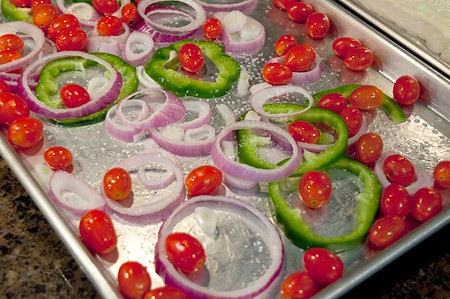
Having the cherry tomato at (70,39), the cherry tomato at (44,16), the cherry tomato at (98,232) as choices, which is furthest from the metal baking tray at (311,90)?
the cherry tomato at (44,16)

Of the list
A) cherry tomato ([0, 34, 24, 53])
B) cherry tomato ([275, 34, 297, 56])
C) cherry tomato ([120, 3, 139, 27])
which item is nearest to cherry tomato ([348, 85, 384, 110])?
cherry tomato ([275, 34, 297, 56])

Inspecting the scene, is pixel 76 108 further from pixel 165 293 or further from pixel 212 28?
pixel 165 293

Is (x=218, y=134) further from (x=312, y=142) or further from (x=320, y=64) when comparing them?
(x=320, y=64)

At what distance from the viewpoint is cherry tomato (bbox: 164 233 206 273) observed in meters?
1.28

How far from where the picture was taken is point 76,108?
1644 millimetres

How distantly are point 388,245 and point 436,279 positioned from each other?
0.13m

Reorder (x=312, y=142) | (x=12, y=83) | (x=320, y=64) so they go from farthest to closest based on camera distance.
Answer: (x=320, y=64) → (x=12, y=83) → (x=312, y=142)

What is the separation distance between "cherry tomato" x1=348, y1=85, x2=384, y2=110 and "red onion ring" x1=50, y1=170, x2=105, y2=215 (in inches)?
26.6

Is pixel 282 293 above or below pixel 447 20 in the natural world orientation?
below

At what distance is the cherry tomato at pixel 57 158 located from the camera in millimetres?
1508

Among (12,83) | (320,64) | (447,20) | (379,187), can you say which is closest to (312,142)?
(379,187)

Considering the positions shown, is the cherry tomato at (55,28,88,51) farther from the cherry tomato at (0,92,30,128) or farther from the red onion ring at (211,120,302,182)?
the red onion ring at (211,120,302,182)

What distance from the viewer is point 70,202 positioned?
Answer: 144 cm

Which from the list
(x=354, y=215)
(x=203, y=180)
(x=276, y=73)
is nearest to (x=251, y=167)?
(x=203, y=180)
